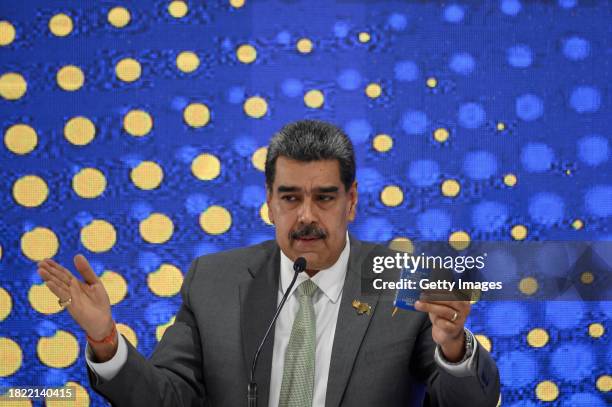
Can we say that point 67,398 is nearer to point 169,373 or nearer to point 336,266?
point 169,373

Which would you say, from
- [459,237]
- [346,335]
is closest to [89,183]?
[346,335]

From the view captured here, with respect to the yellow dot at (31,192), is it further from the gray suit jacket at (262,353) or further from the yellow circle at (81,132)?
the gray suit jacket at (262,353)

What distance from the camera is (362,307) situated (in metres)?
2.00

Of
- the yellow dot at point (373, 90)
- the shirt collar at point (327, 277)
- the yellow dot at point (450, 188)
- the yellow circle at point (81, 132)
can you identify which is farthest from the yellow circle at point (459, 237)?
the yellow circle at point (81, 132)

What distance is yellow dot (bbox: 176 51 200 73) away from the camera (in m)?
2.72

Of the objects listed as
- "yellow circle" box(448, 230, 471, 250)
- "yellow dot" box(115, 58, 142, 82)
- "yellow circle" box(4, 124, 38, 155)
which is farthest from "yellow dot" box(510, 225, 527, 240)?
"yellow circle" box(4, 124, 38, 155)

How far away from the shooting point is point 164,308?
106 inches

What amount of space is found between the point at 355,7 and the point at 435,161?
633 millimetres

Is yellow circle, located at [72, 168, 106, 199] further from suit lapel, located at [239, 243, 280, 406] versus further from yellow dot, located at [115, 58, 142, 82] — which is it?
suit lapel, located at [239, 243, 280, 406]

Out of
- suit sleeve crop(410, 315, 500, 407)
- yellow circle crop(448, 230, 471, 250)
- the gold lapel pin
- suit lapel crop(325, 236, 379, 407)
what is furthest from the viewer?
yellow circle crop(448, 230, 471, 250)

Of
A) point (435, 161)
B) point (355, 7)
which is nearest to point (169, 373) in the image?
point (435, 161)

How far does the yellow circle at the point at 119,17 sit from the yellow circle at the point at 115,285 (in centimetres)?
90

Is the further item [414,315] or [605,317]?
[605,317]

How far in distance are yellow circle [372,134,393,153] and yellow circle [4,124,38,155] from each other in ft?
4.05
